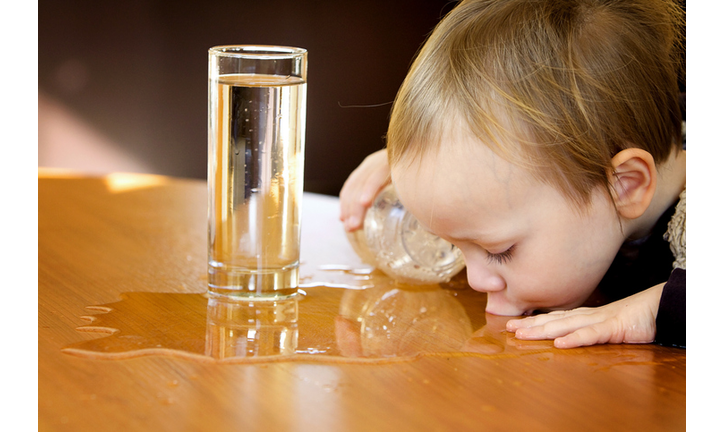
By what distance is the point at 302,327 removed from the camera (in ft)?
2.16

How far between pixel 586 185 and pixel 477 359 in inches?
9.3

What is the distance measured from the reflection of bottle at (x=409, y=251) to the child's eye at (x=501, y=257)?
0.28 feet

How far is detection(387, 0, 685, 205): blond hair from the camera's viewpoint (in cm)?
69

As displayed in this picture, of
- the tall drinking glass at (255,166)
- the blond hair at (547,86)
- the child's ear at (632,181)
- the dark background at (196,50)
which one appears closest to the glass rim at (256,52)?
the tall drinking glass at (255,166)

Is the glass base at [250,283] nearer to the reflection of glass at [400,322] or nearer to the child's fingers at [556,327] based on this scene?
the reflection of glass at [400,322]

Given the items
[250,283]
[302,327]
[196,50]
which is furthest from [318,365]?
[196,50]

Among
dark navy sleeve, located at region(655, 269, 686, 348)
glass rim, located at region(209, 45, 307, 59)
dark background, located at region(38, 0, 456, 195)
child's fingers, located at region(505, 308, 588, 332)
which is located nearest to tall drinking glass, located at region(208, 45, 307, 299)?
glass rim, located at region(209, 45, 307, 59)

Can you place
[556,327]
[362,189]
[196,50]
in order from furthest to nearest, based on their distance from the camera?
[196,50], [362,189], [556,327]

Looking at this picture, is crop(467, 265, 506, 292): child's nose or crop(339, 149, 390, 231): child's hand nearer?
crop(467, 265, 506, 292): child's nose

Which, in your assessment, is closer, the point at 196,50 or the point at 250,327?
the point at 250,327

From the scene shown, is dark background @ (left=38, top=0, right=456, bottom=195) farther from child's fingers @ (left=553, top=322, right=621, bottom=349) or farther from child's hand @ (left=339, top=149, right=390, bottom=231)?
child's fingers @ (left=553, top=322, right=621, bottom=349)

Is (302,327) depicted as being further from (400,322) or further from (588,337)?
(588,337)

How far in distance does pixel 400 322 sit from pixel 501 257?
0.46ft

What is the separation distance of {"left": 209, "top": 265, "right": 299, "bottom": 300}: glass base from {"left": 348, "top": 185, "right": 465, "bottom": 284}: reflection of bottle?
6.1 inches
